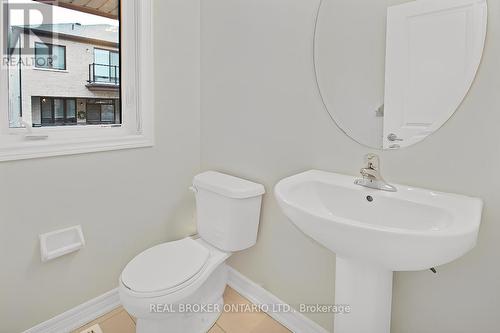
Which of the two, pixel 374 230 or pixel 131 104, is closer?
pixel 374 230

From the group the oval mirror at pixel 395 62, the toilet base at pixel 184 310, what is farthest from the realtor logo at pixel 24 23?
the oval mirror at pixel 395 62

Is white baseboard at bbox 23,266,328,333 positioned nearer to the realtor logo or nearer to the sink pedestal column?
the sink pedestal column

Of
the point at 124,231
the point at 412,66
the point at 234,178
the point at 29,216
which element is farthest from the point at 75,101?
the point at 412,66

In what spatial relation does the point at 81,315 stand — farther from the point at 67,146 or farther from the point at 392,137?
the point at 392,137

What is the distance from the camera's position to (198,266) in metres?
1.49

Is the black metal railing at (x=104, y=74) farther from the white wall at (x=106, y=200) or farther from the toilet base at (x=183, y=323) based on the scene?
the toilet base at (x=183, y=323)

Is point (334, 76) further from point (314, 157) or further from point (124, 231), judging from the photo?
point (124, 231)

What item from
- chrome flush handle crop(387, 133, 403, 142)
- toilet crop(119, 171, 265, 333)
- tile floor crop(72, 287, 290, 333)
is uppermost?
chrome flush handle crop(387, 133, 403, 142)

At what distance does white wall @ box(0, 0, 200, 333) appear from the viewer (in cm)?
144

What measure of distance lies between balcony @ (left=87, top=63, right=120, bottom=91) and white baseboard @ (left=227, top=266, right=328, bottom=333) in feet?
4.37

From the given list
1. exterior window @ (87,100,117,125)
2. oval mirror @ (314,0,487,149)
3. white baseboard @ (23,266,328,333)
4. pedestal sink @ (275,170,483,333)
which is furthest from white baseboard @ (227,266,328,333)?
exterior window @ (87,100,117,125)

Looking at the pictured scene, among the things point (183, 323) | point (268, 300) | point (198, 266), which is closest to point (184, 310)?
point (183, 323)

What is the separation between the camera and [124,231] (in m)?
1.82

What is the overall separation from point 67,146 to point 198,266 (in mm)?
876
